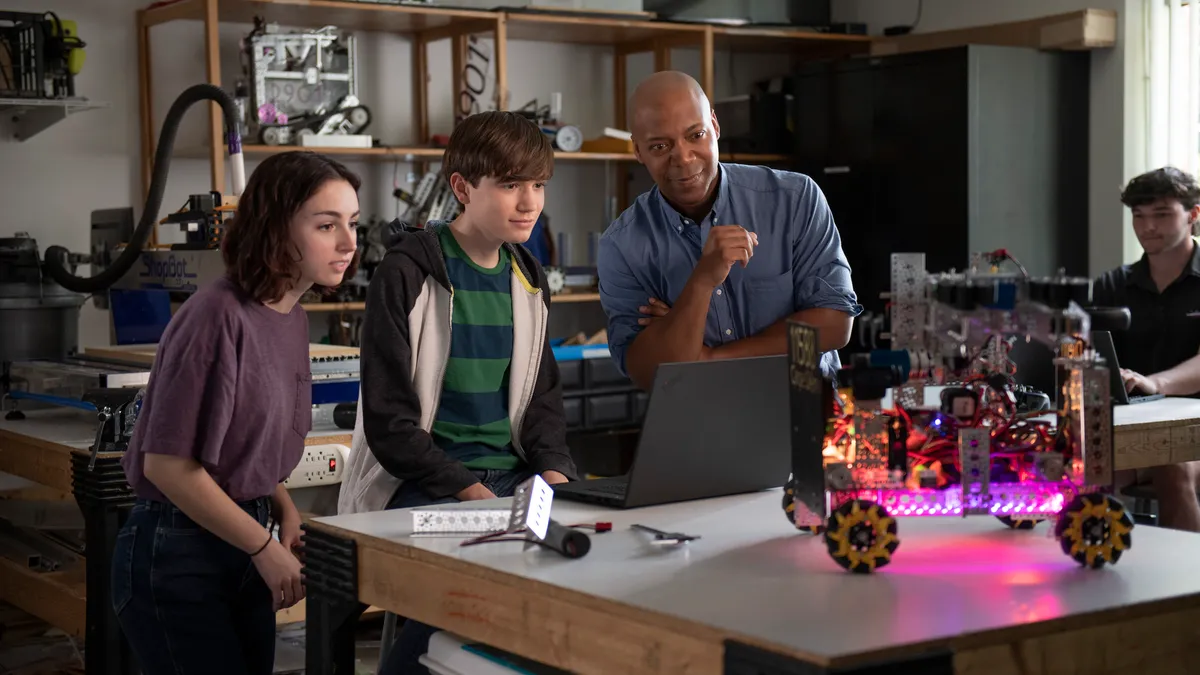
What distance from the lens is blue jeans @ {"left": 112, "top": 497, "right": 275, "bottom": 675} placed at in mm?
1913

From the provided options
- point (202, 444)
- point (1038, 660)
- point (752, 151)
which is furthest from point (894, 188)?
point (1038, 660)

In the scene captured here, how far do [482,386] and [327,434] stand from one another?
954 mm

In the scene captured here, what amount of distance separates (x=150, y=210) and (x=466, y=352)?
1671 millimetres

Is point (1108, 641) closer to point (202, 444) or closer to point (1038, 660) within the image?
point (1038, 660)

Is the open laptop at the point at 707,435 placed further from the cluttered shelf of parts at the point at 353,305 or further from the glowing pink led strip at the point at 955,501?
the cluttered shelf of parts at the point at 353,305

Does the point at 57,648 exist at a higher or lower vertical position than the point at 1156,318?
lower

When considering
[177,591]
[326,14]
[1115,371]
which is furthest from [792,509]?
[326,14]

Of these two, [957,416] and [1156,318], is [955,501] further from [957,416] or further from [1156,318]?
[1156,318]

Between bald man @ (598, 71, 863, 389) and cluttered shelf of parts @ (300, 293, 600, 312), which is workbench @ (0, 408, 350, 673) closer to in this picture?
bald man @ (598, 71, 863, 389)

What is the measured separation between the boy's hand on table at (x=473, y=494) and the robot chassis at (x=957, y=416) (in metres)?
0.63

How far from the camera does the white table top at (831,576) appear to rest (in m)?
1.26

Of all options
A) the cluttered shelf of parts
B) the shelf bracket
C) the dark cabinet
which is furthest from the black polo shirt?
the shelf bracket

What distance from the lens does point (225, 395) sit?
188cm

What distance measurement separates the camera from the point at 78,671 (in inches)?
130
